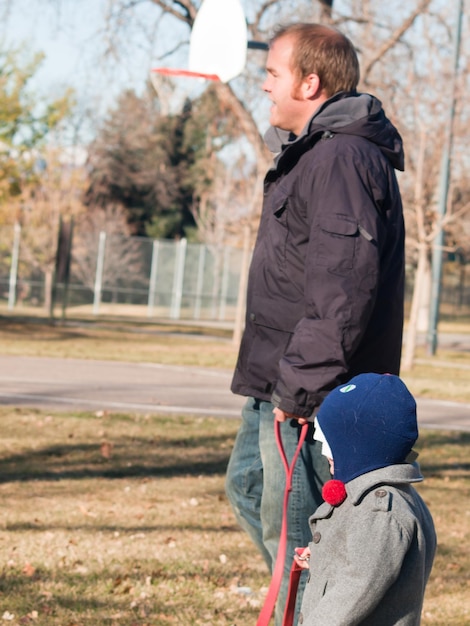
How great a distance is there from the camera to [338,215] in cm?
311

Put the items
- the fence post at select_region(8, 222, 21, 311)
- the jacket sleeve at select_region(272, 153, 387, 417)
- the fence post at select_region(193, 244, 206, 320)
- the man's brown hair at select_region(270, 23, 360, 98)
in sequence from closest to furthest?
the jacket sleeve at select_region(272, 153, 387, 417) → the man's brown hair at select_region(270, 23, 360, 98) → the fence post at select_region(8, 222, 21, 311) → the fence post at select_region(193, 244, 206, 320)

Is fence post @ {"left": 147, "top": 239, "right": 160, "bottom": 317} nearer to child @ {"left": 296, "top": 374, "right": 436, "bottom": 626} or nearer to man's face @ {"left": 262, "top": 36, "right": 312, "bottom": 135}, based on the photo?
man's face @ {"left": 262, "top": 36, "right": 312, "bottom": 135}

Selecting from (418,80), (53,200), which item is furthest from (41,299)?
(418,80)

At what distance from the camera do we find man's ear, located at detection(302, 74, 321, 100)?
3428 millimetres

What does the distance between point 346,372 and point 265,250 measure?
547 millimetres

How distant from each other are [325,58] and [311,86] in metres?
0.10

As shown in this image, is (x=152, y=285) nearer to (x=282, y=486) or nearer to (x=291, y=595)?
(x=282, y=486)

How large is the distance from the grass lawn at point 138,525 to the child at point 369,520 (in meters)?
1.86

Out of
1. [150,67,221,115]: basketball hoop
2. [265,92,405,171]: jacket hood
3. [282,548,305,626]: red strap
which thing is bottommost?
[282,548,305,626]: red strap

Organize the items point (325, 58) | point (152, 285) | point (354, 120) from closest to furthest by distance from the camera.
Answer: point (354, 120) < point (325, 58) < point (152, 285)

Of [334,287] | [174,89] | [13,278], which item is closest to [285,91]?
[334,287]

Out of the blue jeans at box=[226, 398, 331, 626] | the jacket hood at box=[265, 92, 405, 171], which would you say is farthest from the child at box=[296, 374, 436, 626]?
the jacket hood at box=[265, 92, 405, 171]

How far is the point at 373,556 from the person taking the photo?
8.20ft

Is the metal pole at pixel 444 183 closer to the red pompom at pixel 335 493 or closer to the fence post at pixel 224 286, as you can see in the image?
the fence post at pixel 224 286
